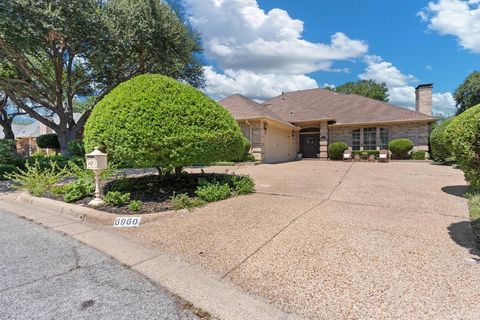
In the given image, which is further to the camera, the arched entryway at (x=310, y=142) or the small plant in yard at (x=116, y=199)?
the arched entryway at (x=310, y=142)

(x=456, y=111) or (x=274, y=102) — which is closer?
(x=274, y=102)

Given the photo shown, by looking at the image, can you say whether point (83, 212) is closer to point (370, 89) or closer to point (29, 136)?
point (370, 89)

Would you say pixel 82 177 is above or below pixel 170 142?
below

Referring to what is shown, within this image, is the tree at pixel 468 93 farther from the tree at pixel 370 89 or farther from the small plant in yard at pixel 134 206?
the small plant in yard at pixel 134 206

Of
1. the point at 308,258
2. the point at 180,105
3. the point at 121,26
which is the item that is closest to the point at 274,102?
the point at 121,26

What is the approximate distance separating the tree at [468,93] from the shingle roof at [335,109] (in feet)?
40.4

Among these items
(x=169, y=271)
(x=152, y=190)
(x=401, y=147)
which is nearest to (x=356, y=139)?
(x=401, y=147)

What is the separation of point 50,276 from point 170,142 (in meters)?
2.95

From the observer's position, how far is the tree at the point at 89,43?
9828mm

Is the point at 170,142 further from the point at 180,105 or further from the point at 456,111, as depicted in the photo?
the point at 456,111

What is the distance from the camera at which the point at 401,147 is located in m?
16.0

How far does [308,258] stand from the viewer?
2.91 m

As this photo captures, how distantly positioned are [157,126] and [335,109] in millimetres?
17565

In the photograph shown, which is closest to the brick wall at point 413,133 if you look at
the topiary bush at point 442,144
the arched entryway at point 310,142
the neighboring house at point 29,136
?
the topiary bush at point 442,144
